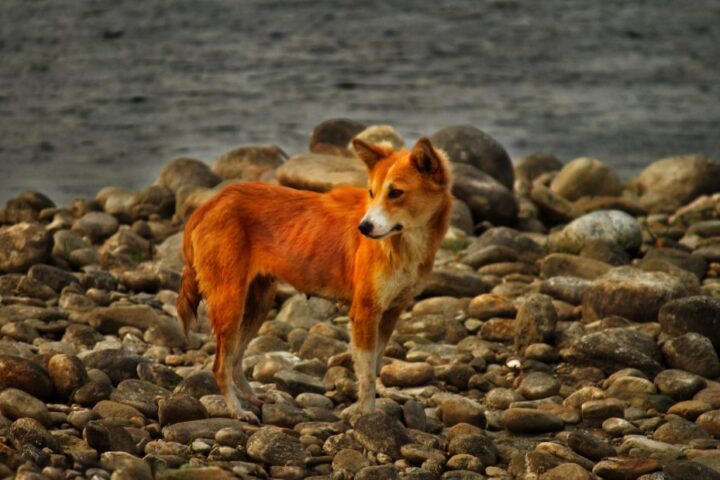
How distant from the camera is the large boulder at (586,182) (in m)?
A: 17.2

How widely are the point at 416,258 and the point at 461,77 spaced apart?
19416 millimetres

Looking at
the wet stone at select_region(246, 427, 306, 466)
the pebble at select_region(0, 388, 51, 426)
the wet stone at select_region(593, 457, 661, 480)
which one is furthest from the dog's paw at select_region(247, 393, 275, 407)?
the wet stone at select_region(593, 457, 661, 480)

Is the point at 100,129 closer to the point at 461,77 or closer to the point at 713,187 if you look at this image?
the point at 461,77

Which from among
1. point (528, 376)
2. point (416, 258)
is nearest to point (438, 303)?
point (528, 376)

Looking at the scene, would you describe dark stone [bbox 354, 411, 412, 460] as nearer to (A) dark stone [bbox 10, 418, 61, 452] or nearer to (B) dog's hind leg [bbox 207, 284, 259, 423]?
(B) dog's hind leg [bbox 207, 284, 259, 423]

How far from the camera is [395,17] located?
33688 mm

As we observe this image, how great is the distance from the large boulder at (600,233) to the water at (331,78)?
7120mm

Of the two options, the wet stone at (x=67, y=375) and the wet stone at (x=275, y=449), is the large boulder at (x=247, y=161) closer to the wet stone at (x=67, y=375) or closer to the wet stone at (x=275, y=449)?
the wet stone at (x=67, y=375)

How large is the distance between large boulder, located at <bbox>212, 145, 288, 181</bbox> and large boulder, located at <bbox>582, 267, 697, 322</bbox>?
6.09 m

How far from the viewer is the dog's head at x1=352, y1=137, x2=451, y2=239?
828 centimetres

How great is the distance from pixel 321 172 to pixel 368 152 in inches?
211

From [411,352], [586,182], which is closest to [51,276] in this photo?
[411,352]

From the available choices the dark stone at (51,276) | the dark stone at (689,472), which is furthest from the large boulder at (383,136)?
the dark stone at (689,472)

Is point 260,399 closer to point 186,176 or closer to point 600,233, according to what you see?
point 600,233
